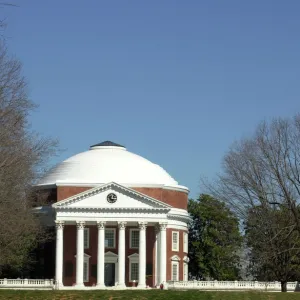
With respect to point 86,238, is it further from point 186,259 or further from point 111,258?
point 186,259

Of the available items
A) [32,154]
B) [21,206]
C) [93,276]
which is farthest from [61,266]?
[32,154]

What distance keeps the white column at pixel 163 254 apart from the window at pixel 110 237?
5731 mm

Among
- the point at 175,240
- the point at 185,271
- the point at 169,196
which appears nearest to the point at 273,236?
the point at 169,196

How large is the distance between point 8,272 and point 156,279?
14386 mm

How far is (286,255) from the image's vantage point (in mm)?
86625

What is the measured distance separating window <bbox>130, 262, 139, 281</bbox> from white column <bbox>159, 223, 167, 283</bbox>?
3851 mm

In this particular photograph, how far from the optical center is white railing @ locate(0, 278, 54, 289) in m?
99.8

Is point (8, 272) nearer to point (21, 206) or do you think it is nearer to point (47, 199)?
point (47, 199)

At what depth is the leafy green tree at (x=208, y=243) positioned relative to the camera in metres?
115

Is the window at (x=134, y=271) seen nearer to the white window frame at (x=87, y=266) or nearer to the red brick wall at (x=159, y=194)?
the white window frame at (x=87, y=266)

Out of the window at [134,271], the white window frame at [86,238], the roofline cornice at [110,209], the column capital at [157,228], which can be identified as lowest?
the window at [134,271]

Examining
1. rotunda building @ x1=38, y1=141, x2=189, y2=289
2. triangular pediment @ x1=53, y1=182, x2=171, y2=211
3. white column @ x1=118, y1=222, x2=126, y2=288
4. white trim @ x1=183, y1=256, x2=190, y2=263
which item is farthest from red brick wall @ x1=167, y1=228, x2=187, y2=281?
white column @ x1=118, y1=222, x2=126, y2=288

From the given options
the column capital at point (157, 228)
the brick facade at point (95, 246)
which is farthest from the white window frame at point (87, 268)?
the column capital at point (157, 228)

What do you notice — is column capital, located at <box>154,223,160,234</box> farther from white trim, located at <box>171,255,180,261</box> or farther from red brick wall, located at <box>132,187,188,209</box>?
white trim, located at <box>171,255,180,261</box>
